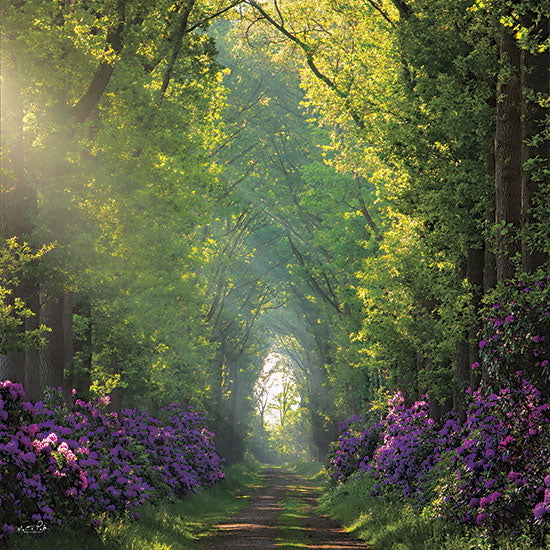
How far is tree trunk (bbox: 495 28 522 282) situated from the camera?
12.7m

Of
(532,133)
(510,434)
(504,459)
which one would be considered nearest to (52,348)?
(510,434)

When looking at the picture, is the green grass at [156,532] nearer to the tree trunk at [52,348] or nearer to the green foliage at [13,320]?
the green foliage at [13,320]

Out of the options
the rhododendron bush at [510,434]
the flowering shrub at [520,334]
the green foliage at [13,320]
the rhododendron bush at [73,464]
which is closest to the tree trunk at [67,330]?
the rhododendron bush at [73,464]

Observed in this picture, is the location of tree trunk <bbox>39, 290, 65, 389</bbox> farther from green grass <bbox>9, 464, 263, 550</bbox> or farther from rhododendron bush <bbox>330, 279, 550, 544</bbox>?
rhododendron bush <bbox>330, 279, 550, 544</bbox>

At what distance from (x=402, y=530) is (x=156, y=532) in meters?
4.73

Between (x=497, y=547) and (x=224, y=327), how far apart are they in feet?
134

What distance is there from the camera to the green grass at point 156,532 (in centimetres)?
1029

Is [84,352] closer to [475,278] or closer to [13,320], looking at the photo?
[13,320]

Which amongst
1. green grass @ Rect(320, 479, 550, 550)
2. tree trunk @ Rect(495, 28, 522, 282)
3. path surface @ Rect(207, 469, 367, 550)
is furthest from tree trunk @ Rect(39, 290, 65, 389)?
tree trunk @ Rect(495, 28, 522, 282)

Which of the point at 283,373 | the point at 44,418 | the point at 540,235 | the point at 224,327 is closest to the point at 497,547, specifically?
the point at 540,235

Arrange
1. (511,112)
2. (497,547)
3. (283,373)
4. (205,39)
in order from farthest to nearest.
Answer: (283,373), (205,39), (511,112), (497,547)

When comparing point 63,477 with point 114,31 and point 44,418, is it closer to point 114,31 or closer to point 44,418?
point 44,418

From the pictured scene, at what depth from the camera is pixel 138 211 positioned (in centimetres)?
2059

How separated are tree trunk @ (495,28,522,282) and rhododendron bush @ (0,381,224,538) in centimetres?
771
